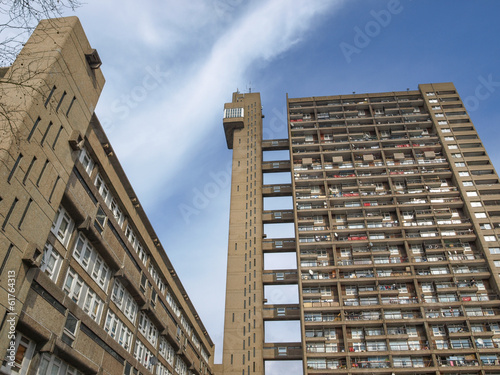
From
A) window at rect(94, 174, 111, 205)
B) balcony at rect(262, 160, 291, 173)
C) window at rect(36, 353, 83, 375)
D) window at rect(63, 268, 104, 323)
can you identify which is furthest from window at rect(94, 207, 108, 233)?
balcony at rect(262, 160, 291, 173)

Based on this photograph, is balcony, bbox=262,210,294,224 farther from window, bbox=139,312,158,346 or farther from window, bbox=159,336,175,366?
window, bbox=139,312,158,346

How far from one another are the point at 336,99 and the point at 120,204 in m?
59.6

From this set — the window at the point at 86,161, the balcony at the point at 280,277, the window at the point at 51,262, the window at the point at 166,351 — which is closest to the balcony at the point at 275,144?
the balcony at the point at 280,277

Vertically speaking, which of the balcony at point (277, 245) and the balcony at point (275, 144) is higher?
the balcony at point (275, 144)

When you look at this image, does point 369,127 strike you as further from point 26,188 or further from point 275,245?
point 26,188

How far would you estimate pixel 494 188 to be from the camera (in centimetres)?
6744

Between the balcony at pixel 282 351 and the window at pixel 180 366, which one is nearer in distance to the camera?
the window at pixel 180 366

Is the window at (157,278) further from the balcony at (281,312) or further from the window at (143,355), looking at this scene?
the balcony at (281,312)

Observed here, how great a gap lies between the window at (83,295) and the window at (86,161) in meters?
7.14

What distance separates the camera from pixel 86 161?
29859mm

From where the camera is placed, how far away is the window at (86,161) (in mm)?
29047

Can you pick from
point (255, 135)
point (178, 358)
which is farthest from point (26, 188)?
Answer: point (255, 135)

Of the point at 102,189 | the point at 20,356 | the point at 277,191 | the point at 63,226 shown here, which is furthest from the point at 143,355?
the point at 277,191

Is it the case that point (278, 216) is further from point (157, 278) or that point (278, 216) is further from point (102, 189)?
point (102, 189)
